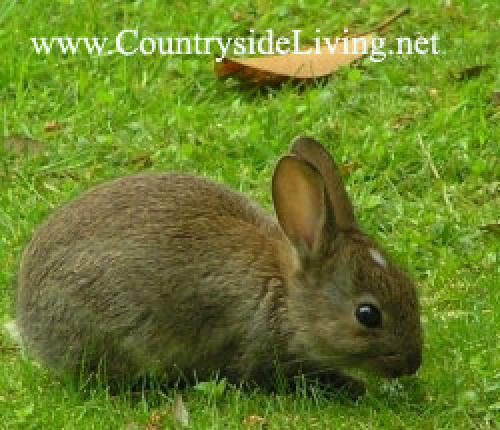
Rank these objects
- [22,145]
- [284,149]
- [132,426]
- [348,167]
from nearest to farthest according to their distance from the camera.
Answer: [132,426] → [348,167] → [284,149] → [22,145]

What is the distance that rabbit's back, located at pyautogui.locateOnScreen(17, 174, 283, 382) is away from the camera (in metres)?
5.95

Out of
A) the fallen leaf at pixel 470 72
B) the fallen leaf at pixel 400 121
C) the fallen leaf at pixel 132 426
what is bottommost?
the fallen leaf at pixel 132 426

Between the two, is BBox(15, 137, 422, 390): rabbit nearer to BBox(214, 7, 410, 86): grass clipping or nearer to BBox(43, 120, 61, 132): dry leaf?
BBox(43, 120, 61, 132): dry leaf

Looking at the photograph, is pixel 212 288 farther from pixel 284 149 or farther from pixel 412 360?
pixel 284 149

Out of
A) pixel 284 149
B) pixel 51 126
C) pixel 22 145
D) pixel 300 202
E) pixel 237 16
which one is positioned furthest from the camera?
pixel 237 16

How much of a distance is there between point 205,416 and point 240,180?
210 centimetres

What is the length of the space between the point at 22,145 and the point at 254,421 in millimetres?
2855

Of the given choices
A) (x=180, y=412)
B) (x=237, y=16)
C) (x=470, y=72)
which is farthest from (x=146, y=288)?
(x=237, y=16)

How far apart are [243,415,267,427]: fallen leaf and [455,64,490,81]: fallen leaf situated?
3.23 m

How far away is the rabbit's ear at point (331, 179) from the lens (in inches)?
237

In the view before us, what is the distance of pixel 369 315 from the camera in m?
5.80

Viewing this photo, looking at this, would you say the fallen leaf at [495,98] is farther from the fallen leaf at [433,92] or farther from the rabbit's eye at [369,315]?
the rabbit's eye at [369,315]

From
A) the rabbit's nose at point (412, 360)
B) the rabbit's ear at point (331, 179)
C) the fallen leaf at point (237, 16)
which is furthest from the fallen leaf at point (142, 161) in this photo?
the rabbit's nose at point (412, 360)

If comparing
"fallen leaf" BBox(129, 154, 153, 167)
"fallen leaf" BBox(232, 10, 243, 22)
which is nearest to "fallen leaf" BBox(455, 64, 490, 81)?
"fallen leaf" BBox(232, 10, 243, 22)
